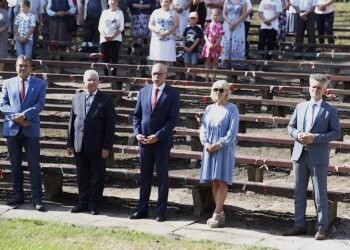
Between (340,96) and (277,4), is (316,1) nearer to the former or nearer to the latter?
(277,4)

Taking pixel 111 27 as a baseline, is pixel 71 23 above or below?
above

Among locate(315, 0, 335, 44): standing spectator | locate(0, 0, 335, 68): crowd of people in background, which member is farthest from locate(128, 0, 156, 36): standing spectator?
locate(315, 0, 335, 44): standing spectator

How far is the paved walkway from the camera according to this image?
34.0 feet

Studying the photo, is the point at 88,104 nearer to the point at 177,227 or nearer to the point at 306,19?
the point at 177,227

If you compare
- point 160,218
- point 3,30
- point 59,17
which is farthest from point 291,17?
point 160,218

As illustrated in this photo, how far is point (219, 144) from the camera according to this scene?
1097 centimetres

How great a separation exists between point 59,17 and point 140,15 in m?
2.04

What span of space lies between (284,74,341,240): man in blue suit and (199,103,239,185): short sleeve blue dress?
0.75 meters

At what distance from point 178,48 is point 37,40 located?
132 inches

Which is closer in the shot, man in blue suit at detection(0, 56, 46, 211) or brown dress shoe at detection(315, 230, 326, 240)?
brown dress shoe at detection(315, 230, 326, 240)

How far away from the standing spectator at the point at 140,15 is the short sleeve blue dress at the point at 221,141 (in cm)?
940

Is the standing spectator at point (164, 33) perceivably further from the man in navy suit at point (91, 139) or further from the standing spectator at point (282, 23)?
the man in navy suit at point (91, 139)

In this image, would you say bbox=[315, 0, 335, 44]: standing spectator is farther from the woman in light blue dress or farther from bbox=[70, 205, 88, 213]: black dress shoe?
bbox=[70, 205, 88, 213]: black dress shoe

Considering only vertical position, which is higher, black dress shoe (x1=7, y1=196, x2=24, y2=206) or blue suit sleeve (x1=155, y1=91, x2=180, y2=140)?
blue suit sleeve (x1=155, y1=91, x2=180, y2=140)
